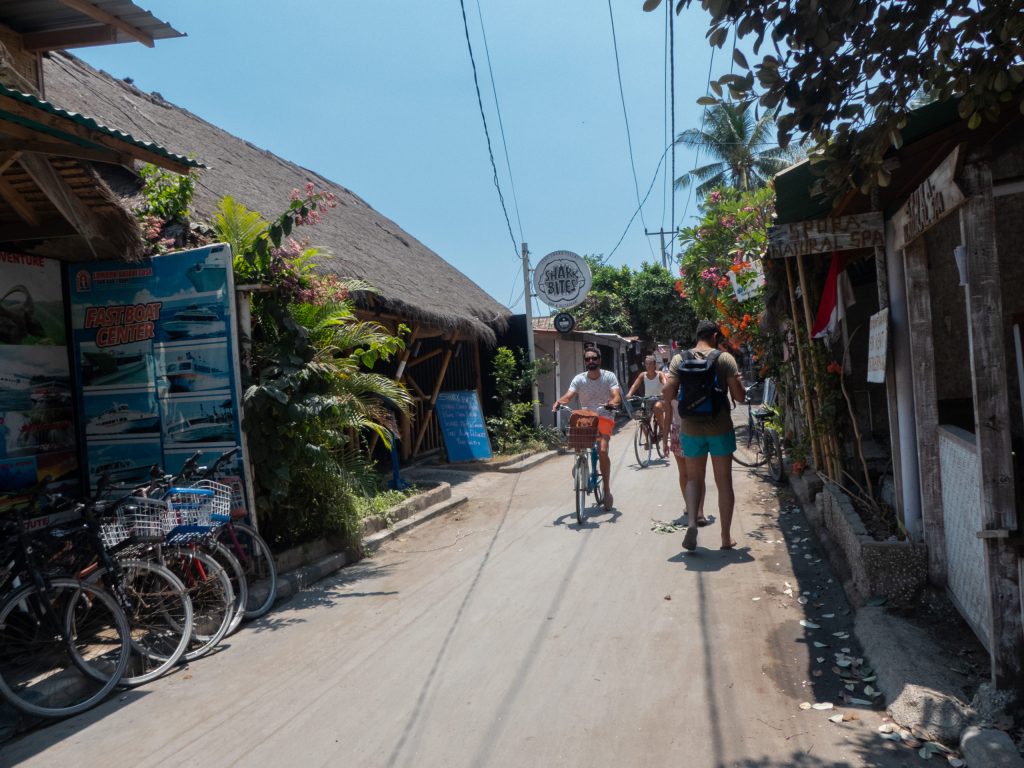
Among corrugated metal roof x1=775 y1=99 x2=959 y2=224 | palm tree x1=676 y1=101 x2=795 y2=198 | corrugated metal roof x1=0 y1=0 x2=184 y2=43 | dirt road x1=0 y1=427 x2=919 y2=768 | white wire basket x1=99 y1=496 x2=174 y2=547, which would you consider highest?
palm tree x1=676 y1=101 x2=795 y2=198

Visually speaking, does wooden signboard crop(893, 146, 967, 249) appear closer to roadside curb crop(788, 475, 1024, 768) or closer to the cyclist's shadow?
roadside curb crop(788, 475, 1024, 768)

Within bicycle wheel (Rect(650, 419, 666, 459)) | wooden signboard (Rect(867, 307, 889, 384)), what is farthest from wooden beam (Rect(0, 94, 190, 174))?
bicycle wheel (Rect(650, 419, 666, 459))

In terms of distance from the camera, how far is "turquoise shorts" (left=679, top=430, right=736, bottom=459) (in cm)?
671

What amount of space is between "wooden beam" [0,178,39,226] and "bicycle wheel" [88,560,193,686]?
2.47 metres

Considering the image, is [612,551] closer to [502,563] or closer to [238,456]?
[502,563]

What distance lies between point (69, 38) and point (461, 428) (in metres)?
8.05

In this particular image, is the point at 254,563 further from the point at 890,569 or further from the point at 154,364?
the point at 890,569

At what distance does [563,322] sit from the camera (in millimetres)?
17422

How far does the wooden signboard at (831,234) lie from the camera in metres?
5.34

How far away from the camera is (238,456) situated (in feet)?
20.5

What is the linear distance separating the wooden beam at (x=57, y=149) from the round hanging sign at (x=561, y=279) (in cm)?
1185

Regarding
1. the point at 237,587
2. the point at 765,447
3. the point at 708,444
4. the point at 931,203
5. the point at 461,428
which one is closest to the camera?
the point at 931,203

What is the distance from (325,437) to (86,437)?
6.04 feet

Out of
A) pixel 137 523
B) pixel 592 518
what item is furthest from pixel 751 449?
pixel 137 523
